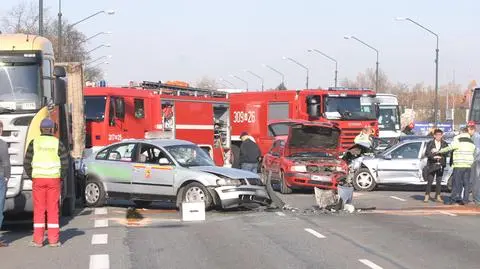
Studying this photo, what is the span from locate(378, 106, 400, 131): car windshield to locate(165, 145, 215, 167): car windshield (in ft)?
63.3

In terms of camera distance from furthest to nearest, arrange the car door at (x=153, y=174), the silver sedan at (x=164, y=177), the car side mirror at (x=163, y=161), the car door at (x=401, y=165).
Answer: the car door at (x=401, y=165) → the car side mirror at (x=163, y=161) → the car door at (x=153, y=174) → the silver sedan at (x=164, y=177)

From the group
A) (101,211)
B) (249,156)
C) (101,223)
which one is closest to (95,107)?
(249,156)

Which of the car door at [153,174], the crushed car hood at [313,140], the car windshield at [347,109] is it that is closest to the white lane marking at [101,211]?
the car door at [153,174]

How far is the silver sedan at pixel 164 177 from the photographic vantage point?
14.5m

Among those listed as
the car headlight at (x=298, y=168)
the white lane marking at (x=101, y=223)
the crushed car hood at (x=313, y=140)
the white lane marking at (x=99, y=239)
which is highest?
the crushed car hood at (x=313, y=140)

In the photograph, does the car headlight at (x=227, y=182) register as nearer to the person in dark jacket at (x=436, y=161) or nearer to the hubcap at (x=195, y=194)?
the hubcap at (x=195, y=194)

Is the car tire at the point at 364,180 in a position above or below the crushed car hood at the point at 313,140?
below

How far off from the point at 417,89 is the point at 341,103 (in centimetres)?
9657

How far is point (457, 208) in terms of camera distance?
52.0ft

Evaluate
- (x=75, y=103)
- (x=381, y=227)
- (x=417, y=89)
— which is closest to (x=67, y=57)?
(x=75, y=103)

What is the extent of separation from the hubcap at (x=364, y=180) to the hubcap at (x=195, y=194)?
7.55 metres

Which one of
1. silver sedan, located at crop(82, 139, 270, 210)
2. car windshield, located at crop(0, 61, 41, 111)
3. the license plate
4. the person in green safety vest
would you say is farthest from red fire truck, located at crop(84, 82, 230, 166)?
the person in green safety vest

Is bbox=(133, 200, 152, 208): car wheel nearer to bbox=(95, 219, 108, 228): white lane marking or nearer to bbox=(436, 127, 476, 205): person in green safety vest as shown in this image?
bbox=(95, 219, 108, 228): white lane marking

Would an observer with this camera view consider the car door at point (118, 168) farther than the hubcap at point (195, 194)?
Yes
